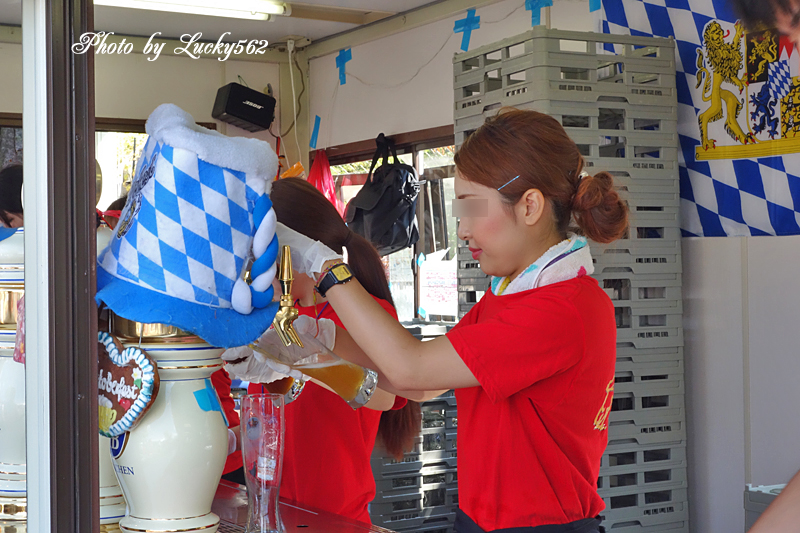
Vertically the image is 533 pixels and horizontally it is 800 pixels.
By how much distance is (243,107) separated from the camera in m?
Result: 5.46

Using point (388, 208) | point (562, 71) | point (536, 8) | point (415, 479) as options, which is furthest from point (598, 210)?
point (388, 208)

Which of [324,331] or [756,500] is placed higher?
[324,331]

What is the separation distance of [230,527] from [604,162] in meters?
→ 1.92

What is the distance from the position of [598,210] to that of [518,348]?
1.20 ft

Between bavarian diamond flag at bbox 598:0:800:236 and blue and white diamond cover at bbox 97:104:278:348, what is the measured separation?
224 centimetres

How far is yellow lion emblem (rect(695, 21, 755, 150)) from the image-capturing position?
2.72 metres

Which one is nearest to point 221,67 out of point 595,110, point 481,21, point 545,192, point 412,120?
point 412,120

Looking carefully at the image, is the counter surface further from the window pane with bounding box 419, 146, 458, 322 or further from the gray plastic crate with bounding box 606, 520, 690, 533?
the window pane with bounding box 419, 146, 458, 322

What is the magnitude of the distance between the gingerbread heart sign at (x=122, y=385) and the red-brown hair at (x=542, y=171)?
2.94 feet

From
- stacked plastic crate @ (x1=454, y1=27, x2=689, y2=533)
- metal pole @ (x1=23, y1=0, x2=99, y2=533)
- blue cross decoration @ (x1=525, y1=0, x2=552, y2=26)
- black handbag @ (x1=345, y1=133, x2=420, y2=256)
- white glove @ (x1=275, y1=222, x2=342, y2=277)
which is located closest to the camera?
metal pole @ (x1=23, y1=0, x2=99, y2=533)

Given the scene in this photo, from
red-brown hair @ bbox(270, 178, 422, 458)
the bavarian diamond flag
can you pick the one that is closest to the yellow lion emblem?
the bavarian diamond flag

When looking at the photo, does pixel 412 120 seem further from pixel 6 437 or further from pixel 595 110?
pixel 6 437

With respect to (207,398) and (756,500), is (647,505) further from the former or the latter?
(207,398)

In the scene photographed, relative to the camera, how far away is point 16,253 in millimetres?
835
